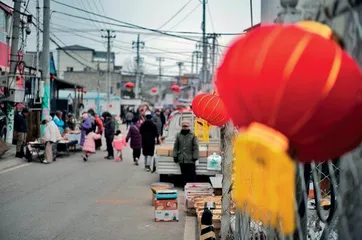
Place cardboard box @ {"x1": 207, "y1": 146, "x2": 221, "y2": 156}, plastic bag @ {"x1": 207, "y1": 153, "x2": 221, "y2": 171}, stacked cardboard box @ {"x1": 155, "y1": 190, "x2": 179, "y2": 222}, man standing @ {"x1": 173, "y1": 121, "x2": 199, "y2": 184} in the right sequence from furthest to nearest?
1. cardboard box @ {"x1": 207, "y1": 146, "x2": 221, "y2": 156}
2. man standing @ {"x1": 173, "y1": 121, "x2": 199, "y2": 184}
3. plastic bag @ {"x1": 207, "y1": 153, "x2": 221, "y2": 171}
4. stacked cardboard box @ {"x1": 155, "y1": 190, "x2": 179, "y2": 222}

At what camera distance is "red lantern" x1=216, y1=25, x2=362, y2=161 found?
64.0 inches

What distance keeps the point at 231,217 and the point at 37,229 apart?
11.7 ft

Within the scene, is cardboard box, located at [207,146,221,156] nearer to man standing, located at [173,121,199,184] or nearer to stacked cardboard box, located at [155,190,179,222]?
man standing, located at [173,121,199,184]

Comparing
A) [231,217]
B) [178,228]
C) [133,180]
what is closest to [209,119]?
[231,217]

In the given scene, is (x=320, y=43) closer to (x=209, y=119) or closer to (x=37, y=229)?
(x=209, y=119)

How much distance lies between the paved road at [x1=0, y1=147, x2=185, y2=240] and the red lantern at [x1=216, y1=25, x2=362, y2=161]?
650cm

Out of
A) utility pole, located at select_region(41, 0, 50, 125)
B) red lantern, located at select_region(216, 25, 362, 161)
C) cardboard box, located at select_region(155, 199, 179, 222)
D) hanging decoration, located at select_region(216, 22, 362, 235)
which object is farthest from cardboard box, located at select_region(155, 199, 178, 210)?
utility pole, located at select_region(41, 0, 50, 125)

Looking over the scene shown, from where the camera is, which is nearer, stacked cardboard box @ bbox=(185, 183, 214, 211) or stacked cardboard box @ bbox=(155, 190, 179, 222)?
stacked cardboard box @ bbox=(155, 190, 179, 222)

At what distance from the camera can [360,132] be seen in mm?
1797

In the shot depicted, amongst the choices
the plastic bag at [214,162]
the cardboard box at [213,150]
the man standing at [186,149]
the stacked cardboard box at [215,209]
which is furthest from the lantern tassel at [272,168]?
the cardboard box at [213,150]

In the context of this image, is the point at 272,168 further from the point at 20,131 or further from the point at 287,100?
the point at 20,131

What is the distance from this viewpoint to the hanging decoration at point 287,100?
163cm

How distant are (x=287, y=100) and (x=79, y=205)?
30.2 ft

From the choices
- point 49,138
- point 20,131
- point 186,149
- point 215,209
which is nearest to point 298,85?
point 215,209
